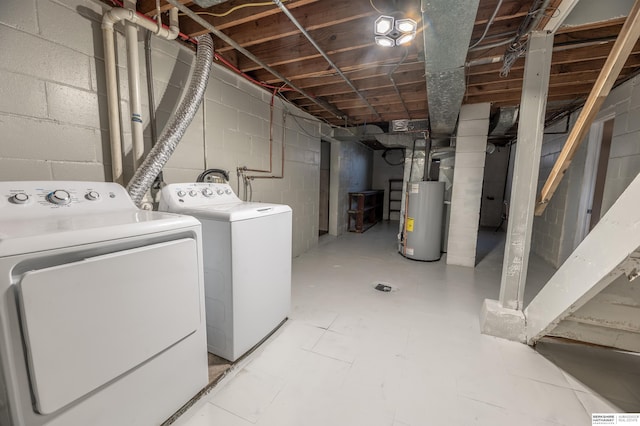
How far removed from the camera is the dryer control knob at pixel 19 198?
3.44 ft

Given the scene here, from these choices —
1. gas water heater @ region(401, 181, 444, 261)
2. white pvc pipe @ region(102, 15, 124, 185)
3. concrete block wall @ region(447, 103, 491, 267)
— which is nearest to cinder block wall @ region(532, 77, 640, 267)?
concrete block wall @ region(447, 103, 491, 267)

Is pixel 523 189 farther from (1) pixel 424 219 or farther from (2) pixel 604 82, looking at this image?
(1) pixel 424 219

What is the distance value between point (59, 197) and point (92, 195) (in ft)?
0.45

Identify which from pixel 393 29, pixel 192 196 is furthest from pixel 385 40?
pixel 192 196

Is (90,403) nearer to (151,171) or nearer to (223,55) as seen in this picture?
(151,171)

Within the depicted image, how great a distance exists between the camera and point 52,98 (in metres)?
1.40

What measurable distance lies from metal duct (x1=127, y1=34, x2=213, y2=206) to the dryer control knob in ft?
1.56

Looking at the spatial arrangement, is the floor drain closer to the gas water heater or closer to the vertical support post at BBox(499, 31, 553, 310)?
the vertical support post at BBox(499, 31, 553, 310)

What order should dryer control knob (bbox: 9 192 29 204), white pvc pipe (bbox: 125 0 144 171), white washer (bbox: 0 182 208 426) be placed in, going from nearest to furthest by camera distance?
white washer (bbox: 0 182 208 426) → dryer control knob (bbox: 9 192 29 204) → white pvc pipe (bbox: 125 0 144 171)

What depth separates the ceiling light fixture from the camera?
1407 millimetres

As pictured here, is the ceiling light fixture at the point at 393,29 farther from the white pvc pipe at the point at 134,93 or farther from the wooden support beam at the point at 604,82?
the white pvc pipe at the point at 134,93

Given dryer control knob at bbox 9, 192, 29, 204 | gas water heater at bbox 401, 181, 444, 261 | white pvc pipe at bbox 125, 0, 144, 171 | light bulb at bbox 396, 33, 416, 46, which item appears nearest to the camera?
dryer control knob at bbox 9, 192, 29, 204

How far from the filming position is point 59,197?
1.16 m

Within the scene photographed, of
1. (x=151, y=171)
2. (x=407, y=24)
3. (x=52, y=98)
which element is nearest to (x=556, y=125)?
(x=407, y=24)
